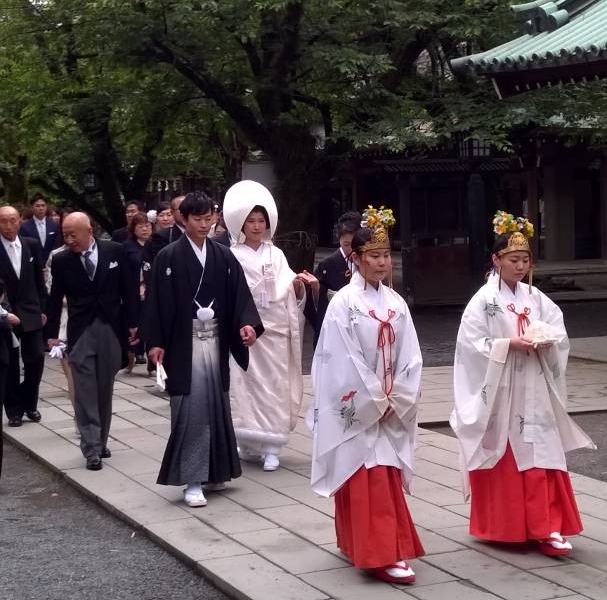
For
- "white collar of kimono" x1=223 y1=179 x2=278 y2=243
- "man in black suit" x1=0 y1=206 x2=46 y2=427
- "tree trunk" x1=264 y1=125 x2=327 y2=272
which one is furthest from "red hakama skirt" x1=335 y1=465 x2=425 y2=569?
"tree trunk" x1=264 y1=125 x2=327 y2=272

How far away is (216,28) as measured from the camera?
1477 centimetres

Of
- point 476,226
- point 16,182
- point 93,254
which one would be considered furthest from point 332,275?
point 16,182

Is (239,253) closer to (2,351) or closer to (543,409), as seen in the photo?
(2,351)

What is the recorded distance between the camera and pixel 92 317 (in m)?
7.95

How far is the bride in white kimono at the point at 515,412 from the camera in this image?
18.2 ft

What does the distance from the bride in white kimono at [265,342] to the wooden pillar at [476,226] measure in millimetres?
9614

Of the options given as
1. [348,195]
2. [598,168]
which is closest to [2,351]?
[598,168]

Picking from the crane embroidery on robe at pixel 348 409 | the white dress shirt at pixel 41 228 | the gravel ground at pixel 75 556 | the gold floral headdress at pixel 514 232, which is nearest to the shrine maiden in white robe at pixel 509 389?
the gold floral headdress at pixel 514 232

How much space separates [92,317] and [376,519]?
3.39 m

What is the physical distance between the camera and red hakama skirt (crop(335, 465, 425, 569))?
517cm

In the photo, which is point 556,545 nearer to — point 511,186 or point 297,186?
point 297,186

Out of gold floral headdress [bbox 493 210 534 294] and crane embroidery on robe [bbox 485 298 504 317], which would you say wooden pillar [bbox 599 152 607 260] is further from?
crane embroidery on robe [bbox 485 298 504 317]

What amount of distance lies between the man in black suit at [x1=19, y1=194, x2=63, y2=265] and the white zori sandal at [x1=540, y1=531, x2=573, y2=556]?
34.4ft

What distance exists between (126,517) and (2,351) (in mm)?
1573
